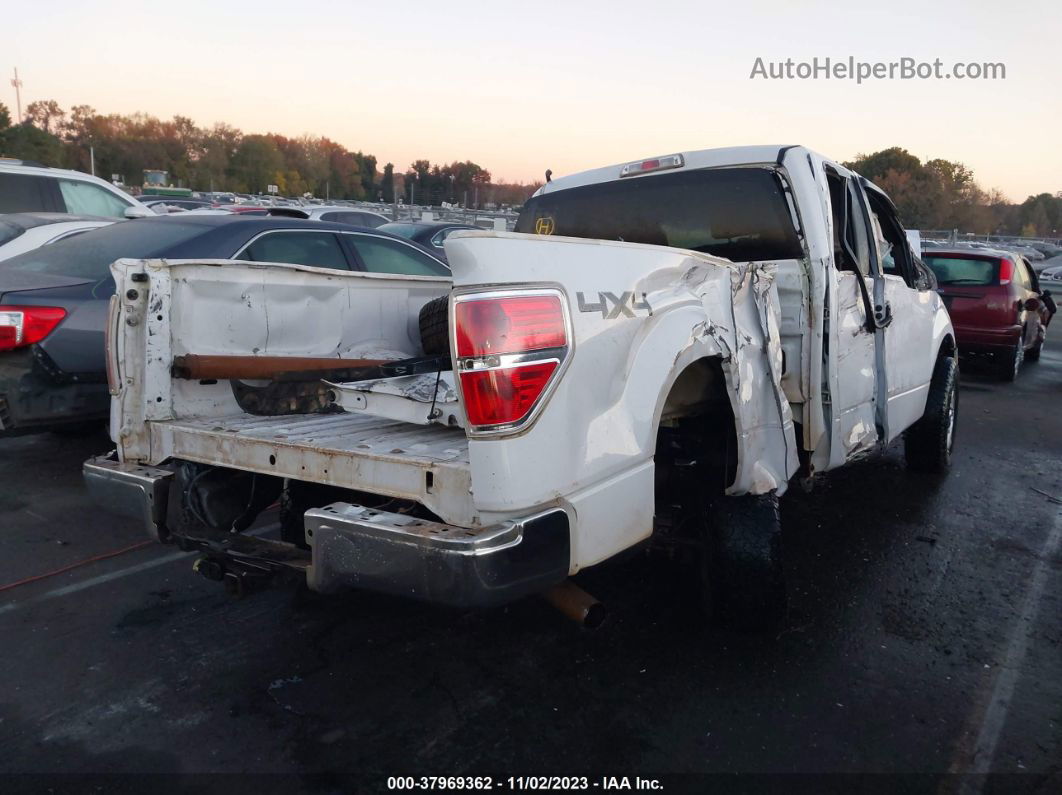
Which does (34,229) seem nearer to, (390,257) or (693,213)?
(390,257)

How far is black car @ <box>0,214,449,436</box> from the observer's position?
4.71 m

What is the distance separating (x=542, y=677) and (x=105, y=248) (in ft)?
14.2

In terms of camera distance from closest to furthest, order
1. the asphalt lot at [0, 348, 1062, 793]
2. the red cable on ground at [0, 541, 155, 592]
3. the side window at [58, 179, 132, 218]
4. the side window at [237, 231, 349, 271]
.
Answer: the asphalt lot at [0, 348, 1062, 793] < the red cable on ground at [0, 541, 155, 592] < the side window at [237, 231, 349, 271] < the side window at [58, 179, 132, 218]

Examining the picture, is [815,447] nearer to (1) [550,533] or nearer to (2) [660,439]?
(2) [660,439]

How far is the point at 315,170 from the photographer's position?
10344 centimetres

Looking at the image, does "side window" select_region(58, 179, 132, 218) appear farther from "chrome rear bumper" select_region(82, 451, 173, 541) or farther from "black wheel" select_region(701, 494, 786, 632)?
"black wheel" select_region(701, 494, 786, 632)

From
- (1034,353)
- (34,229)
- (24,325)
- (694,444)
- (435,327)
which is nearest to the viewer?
(694,444)

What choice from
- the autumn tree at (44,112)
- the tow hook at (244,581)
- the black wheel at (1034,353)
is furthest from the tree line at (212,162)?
the tow hook at (244,581)

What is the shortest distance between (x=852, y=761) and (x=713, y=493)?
3.75 feet

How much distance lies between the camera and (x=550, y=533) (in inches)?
93.6

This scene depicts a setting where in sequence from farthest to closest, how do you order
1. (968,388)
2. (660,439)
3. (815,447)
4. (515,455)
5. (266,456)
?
(968,388), (815,447), (660,439), (266,456), (515,455)

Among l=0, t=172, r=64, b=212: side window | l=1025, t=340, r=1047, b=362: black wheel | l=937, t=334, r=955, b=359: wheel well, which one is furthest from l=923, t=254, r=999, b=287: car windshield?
l=0, t=172, r=64, b=212: side window

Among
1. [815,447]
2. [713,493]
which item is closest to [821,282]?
[815,447]

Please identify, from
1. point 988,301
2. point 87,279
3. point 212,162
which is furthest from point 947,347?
point 212,162
